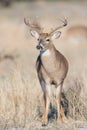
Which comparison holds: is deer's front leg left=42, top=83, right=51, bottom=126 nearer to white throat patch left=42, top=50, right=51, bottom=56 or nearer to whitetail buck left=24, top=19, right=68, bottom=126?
whitetail buck left=24, top=19, right=68, bottom=126

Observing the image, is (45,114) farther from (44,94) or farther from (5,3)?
(5,3)

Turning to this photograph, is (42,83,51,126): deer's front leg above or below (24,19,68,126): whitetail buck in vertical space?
below

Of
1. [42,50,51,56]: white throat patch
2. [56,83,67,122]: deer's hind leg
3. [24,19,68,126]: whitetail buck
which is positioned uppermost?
[42,50,51,56]: white throat patch

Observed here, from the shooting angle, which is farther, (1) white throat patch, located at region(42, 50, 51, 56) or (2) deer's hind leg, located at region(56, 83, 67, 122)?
(2) deer's hind leg, located at region(56, 83, 67, 122)

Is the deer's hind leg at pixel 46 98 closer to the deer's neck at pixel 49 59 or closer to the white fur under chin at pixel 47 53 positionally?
the deer's neck at pixel 49 59

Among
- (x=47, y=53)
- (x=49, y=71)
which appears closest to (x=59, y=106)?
(x=49, y=71)

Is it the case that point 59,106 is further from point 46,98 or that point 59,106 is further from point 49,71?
point 49,71

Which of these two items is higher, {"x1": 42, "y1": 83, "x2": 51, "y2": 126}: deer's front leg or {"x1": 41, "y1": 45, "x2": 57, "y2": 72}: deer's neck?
{"x1": 41, "y1": 45, "x2": 57, "y2": 72}: deer's neck

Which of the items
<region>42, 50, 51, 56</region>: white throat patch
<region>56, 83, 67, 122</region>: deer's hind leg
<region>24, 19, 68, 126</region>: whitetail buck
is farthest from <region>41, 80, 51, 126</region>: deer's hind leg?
<region>42, 50, 51, 56</region>: white throat patch

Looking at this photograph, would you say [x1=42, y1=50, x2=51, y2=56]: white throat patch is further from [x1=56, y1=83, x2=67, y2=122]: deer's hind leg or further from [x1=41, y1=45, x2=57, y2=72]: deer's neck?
[x1=56, y1=83, x2=67, y2=122]: deer's hind leg

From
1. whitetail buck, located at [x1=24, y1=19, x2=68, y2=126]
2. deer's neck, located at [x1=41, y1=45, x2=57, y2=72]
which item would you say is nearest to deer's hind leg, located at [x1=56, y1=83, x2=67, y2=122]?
whitetail buck, located at [x1=24, y1=19, x2=68, y2=126]

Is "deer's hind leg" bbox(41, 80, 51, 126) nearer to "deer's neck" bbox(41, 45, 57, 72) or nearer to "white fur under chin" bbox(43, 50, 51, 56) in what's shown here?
"deer's neck" bbox(41, 45, 57, 72)

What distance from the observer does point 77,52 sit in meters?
28.1

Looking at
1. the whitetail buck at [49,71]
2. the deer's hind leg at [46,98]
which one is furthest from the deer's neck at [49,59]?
the deer's hind leg at [46,98]
